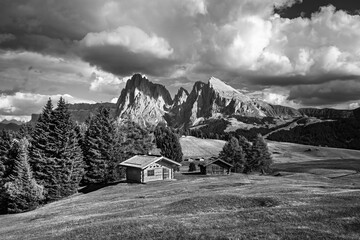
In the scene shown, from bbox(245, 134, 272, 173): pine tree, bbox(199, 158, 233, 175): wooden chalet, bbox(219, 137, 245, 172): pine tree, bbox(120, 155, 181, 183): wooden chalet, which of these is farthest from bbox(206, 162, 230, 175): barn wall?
bbox(245, 134, 272, 173): pine tree

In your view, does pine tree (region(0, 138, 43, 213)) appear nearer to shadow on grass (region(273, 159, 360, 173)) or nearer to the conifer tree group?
the conifer tree group

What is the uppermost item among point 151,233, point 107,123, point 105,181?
point 107,123

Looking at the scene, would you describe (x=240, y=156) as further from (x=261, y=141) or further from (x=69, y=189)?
(x=69, y=189)

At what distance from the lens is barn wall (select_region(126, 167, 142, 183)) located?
226 ft

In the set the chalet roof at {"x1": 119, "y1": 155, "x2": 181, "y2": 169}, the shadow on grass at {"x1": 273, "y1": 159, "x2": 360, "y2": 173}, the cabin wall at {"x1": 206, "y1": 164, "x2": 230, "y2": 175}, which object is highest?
the chalet roof at {"x1": 119, "y1": 155, "x2": 181, "y2": 169}

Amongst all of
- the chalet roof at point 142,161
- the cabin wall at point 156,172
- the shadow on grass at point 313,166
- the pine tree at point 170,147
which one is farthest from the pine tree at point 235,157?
the chalet roof at point 142,161

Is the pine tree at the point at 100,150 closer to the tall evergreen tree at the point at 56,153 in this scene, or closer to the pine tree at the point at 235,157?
the tall evergreen tree at the point at 56,153

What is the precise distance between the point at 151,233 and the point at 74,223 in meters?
12.2

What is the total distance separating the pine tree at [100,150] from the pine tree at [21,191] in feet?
65.7

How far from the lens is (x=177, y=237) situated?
18531mm

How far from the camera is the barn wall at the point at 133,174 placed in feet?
226

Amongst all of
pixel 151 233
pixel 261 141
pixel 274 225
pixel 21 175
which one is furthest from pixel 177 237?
pixel 261 141

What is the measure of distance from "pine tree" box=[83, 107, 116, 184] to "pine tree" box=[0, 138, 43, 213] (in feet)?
65.7

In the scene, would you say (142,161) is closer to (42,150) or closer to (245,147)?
(42,150)
